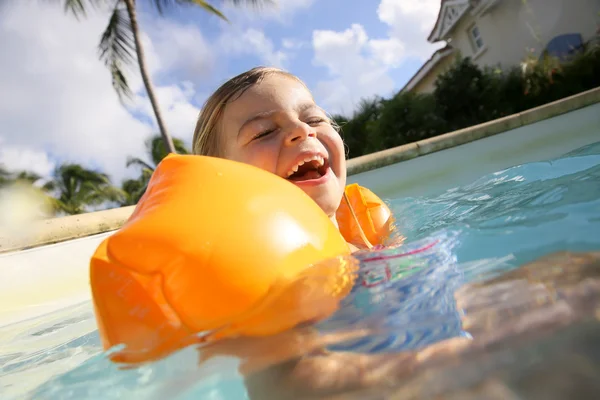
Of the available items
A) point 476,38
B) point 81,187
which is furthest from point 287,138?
point 81,187

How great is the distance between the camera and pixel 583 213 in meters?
1.33

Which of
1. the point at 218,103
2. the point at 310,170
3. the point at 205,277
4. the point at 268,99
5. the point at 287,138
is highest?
the point at 218,103

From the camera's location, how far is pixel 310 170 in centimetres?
193

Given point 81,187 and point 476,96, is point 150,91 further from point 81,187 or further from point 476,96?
point 81,187

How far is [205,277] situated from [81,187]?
21576 millimetres

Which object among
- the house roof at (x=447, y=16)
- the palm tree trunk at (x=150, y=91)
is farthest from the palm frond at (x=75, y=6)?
the house roof at (x=447, y=16)

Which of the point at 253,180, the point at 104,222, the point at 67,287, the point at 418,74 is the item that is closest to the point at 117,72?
the point at 104,222

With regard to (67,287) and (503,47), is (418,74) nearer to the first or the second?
(503,47)

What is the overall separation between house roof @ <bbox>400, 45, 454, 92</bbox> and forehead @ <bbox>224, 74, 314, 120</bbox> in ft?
51.9

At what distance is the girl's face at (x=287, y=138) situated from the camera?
180 cm

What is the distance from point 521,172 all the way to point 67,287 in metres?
3.79

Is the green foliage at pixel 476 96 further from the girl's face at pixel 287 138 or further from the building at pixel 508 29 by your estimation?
the girl's face at pixel 287 138

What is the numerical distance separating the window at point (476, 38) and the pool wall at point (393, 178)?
1240 centimetres

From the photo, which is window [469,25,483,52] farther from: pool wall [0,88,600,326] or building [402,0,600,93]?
pool wall [0,88,600,326]
